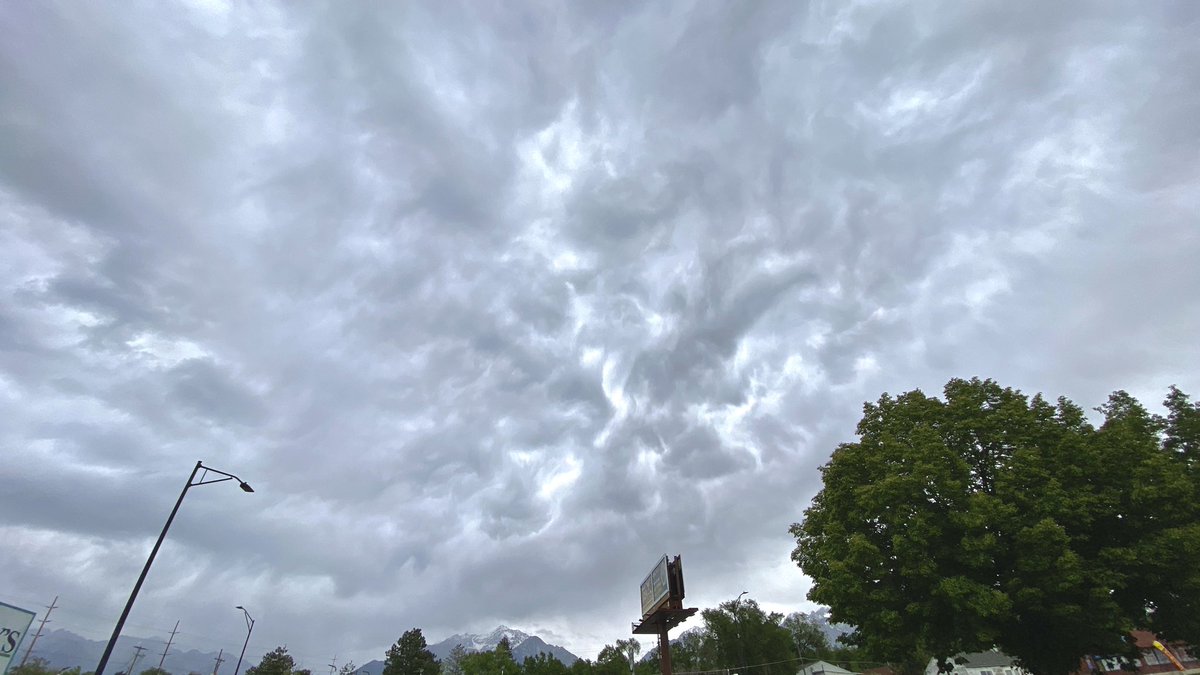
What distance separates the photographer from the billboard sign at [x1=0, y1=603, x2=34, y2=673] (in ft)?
70.2

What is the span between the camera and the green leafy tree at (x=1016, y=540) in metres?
25.2

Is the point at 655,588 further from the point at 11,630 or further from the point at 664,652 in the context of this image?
the point at 11,630

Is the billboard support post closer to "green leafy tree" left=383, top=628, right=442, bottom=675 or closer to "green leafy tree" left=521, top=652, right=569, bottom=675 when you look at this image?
"green leafy tree" left=521, top=652, right=569, bottom=675

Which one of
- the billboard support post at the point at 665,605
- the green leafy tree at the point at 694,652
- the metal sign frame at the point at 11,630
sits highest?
the green leafy tree at the point at 694,652

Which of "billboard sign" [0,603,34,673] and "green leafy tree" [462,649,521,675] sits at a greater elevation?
"green leafy tree" [462,649,521,675]

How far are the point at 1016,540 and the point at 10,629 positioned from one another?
40819mm

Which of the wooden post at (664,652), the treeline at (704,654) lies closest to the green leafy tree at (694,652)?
the treeline at (704,654)

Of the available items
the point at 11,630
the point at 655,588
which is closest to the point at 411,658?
the point at 655,588

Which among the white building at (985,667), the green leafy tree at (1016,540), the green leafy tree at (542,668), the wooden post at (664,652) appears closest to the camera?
the green leafy tree at (1016,540)

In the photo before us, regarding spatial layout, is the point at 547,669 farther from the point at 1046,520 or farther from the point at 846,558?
the point at 1046,520

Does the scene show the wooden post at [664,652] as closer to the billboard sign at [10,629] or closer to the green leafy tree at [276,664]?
the billboard sign at [10,629]

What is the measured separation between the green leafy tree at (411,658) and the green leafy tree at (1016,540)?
322ft

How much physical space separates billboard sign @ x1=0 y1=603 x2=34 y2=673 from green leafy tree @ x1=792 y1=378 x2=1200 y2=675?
33753 mm

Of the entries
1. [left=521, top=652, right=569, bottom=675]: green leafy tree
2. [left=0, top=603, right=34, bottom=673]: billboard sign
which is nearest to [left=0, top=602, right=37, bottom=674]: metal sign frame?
[left=0, top=603, right=34, bottom=673]: billboard sign
